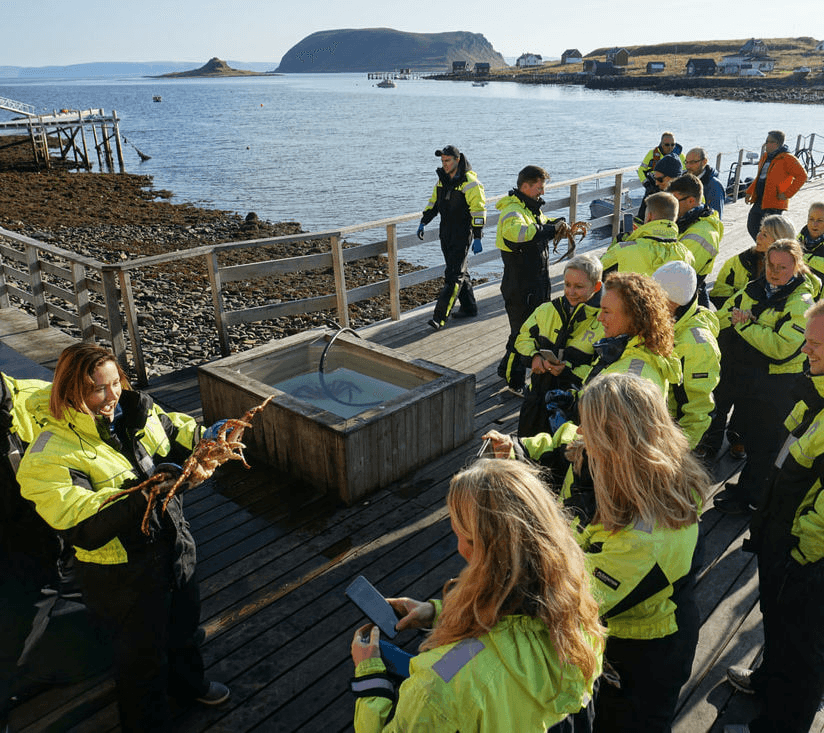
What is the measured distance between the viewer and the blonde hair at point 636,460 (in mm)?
1847

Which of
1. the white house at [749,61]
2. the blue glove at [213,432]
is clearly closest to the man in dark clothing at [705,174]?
the blue glove at [213,432]

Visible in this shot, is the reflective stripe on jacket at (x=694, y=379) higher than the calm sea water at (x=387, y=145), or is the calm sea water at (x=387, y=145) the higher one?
the reflective stripe on jacket at (x=694, y=379)

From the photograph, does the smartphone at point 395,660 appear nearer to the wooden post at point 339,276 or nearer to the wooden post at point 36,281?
the wooden post at point 339,276

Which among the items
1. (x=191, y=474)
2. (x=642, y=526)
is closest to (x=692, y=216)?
(x=642, y=526)

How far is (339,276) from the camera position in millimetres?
6621

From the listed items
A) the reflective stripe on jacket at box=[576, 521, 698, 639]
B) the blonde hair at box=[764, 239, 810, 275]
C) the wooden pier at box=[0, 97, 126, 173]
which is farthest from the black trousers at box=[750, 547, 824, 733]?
the wooden pier at box=[0, 97, 126, 173]

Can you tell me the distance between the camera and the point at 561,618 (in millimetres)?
1445

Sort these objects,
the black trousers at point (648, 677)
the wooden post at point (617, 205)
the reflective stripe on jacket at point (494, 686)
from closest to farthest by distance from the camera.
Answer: the reflective stripe on jacket at point (494, 686) < the black trousers at point (648, 677) < the wooden post at point (617, 205)

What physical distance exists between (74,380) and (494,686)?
1668 mm

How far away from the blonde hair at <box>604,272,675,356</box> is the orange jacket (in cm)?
→ 597

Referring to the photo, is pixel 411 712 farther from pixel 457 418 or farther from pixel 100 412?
pixel 457 418

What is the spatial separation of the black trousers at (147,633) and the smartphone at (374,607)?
919mm

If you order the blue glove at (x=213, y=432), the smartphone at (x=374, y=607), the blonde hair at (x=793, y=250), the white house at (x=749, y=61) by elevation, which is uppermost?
the white house at (x=749, y=61)

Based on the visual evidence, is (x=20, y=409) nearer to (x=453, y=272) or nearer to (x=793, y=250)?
(x=793, y=250)
